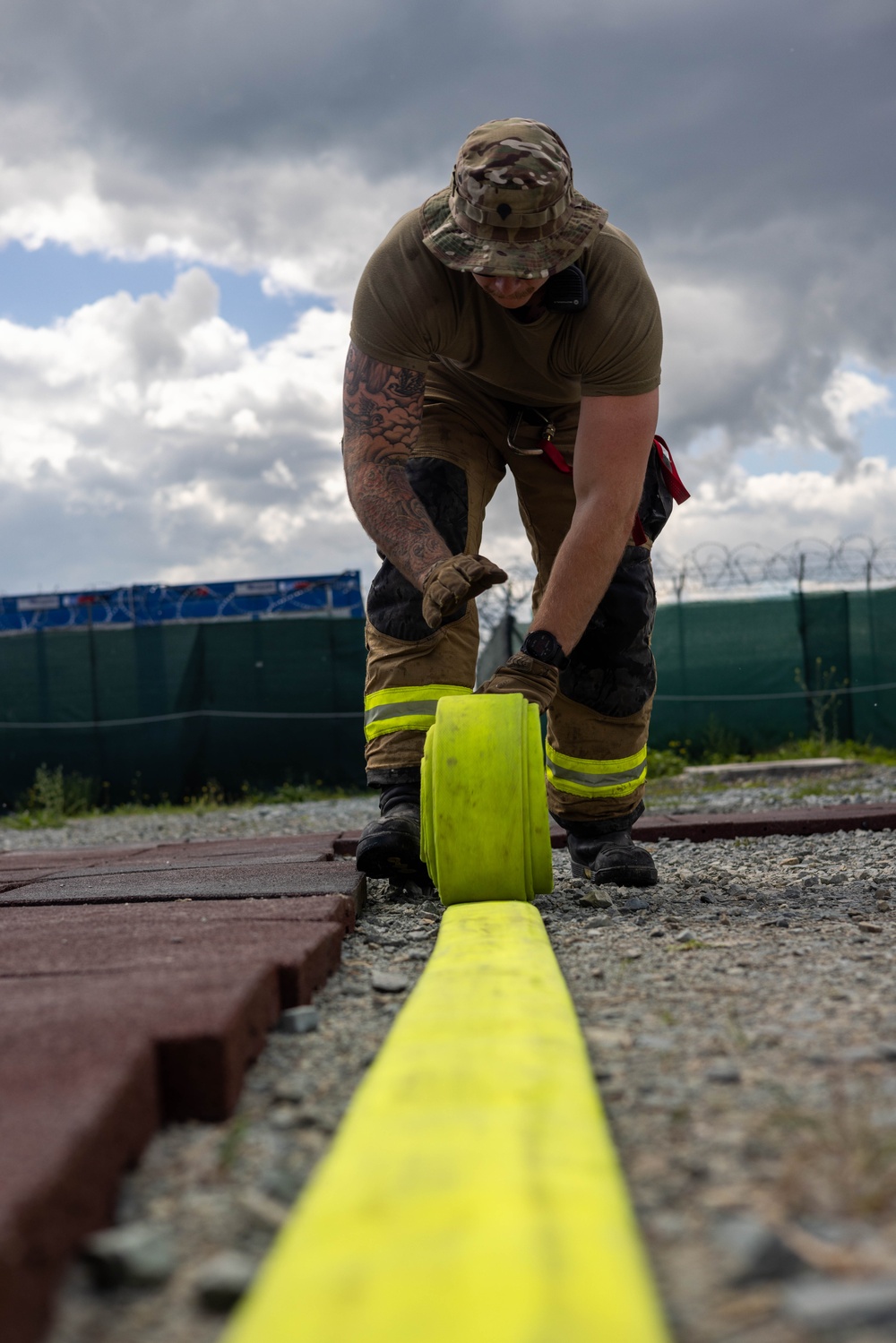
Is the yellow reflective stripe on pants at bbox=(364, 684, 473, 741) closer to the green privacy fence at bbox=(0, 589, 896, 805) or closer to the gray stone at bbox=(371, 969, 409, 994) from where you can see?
the gray stone at bbox=(371, 969, 409, 994)

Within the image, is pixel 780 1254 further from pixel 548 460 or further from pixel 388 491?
pixel 548 460

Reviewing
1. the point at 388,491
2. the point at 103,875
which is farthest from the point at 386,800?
the point at 103,875

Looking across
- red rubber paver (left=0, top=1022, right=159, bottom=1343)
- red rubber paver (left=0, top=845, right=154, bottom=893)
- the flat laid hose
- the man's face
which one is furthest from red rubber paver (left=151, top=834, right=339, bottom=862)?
red rubber paver (left=0, top=1022, right=159, bottom=1343)

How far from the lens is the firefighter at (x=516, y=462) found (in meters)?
2.45

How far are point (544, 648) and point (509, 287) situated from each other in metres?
0.83

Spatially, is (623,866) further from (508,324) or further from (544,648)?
(508,324)

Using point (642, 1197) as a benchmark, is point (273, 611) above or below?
above

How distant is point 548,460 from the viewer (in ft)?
10.1

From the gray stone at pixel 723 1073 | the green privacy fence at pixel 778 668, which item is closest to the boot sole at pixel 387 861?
the gray stone at pixel 723 1073

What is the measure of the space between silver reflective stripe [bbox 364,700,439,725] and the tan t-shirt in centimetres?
87

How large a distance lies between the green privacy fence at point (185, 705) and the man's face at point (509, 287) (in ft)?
23.6

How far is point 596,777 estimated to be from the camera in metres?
3.05

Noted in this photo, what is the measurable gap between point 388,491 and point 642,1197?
2.12 metres

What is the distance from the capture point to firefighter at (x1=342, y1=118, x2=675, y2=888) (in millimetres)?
2451
